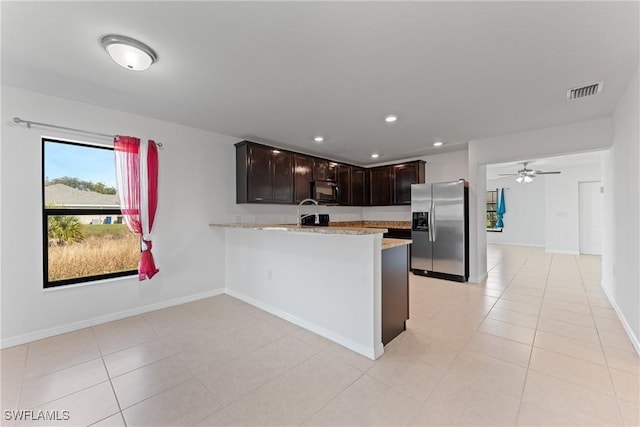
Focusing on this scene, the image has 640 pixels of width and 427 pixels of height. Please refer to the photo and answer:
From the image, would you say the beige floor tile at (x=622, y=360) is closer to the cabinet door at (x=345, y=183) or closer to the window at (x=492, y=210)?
the cabinet door at (x=345, y=183)

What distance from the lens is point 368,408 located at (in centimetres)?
163

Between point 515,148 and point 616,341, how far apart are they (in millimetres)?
2662

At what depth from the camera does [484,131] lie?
12.7 feet

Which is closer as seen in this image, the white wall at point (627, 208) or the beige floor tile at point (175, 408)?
the beige floor tile at point (175, 408)

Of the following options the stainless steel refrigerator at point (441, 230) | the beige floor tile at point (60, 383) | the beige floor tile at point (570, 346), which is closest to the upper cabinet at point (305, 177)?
the stainless steel refrigerator at point (441, 230)

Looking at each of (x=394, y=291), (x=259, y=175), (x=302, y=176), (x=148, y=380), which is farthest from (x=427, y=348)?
(x=302, y=176)

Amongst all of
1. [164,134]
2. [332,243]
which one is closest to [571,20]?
[332,243]

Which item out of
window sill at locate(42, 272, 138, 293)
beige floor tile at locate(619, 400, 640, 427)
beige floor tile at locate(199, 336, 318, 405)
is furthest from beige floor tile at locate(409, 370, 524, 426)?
window sill at locate(42, 272, 138, 293)

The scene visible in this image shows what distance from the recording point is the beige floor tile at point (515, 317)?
2848 millimetres

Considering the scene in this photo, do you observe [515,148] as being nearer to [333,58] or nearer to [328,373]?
[333,58]

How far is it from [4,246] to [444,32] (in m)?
4.14

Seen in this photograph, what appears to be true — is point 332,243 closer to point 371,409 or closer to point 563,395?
point 371,409

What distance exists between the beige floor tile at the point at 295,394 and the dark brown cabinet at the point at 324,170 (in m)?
3.50

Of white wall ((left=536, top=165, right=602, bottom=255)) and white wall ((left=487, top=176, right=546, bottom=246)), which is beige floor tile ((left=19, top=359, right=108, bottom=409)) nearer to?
white wall ((left=536, top=165, right=602, bottom=255))
